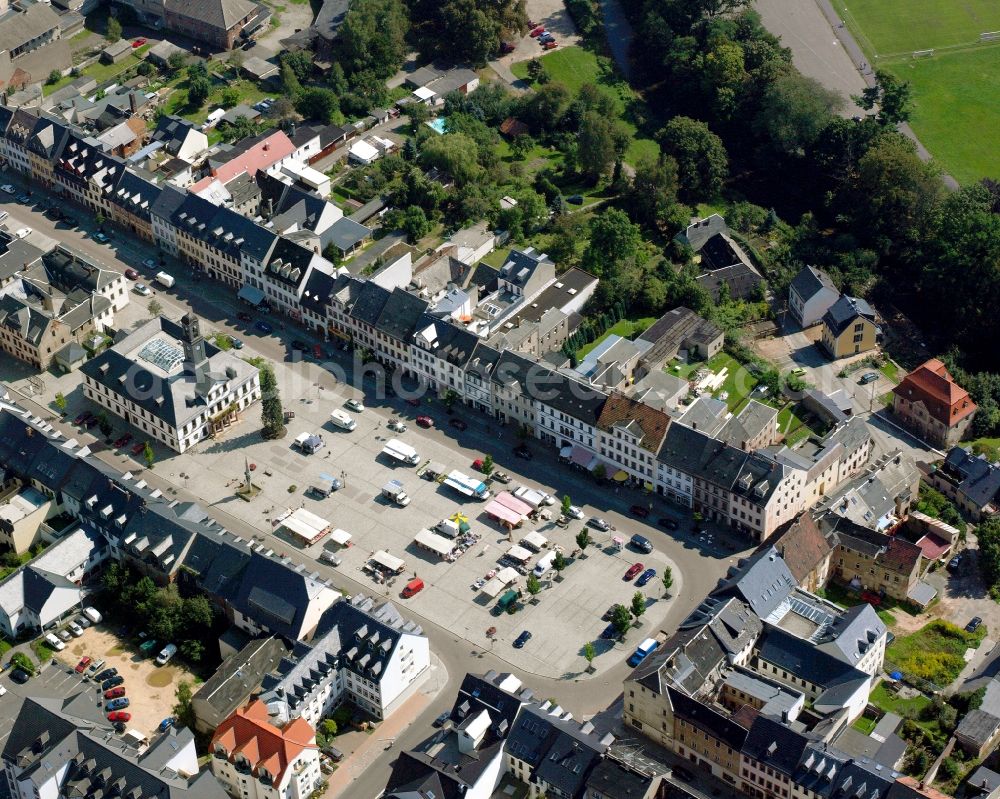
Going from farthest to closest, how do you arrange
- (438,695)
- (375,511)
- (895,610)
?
(375,511), (895,610), (438,695)

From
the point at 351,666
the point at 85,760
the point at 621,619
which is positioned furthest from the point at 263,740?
the point at 621,619

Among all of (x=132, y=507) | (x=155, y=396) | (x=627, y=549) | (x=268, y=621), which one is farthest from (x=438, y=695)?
(x=155, y=396)

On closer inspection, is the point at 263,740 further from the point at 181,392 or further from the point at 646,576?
the point at 181,392

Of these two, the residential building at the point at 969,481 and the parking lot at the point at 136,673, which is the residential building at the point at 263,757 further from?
the residential building at the point at 969,481

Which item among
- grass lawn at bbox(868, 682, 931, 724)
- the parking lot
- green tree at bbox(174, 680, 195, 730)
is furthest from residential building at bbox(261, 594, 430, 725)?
grass lawn at bbox(868, 682, 931, 724)

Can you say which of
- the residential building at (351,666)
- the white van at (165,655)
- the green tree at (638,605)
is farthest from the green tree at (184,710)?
the green tree at (638,605)

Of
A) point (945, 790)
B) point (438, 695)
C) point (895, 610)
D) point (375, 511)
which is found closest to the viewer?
point (945, 790)

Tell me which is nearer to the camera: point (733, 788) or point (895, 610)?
point (733, 788)

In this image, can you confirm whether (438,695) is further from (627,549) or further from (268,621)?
(627,549)
